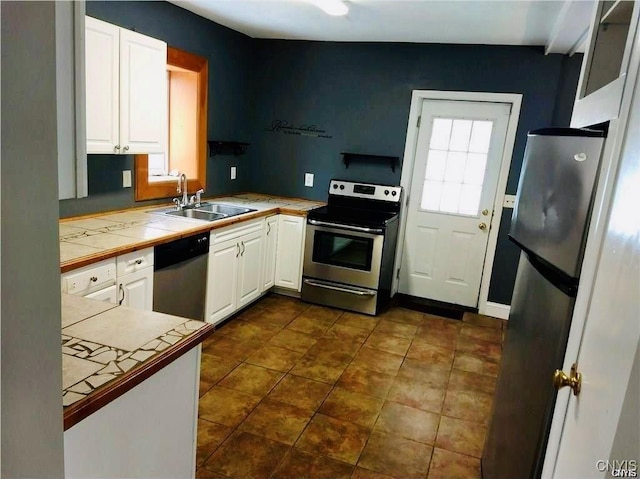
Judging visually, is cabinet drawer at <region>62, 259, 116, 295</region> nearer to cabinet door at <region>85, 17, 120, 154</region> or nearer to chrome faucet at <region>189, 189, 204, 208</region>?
cabinet door at <region>85, 17, 120, 154</region>

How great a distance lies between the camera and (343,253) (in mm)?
4031

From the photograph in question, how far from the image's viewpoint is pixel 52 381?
654 mm

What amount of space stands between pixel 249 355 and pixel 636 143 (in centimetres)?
270

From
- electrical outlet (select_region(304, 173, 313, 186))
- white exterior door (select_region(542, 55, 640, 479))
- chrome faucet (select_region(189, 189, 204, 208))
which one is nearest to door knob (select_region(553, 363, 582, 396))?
white exterior door (select_region(542, 55, 640, 479))

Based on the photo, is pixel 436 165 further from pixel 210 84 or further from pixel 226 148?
pixel 210 84

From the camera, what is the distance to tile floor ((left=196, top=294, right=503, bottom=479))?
2154 millimetres

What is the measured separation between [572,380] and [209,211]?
3.10m

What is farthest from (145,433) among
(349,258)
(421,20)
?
→ (421,20)

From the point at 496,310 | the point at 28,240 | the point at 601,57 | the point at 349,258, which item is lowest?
the point at 496,310

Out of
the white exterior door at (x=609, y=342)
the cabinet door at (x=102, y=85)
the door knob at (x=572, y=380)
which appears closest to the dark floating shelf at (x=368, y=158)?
the cabinet door at (x=102, y=85)

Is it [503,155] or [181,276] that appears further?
[503,155]

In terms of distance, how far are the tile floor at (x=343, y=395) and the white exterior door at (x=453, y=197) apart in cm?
54

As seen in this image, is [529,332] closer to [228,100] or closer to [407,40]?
[407,40]

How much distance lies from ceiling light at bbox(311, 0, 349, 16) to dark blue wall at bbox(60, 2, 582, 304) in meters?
1.14
